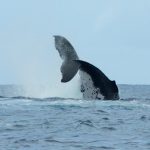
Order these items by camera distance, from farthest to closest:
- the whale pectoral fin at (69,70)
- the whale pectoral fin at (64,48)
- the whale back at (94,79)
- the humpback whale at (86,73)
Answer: the whale pectoral fin at (64,48) → the whale back at (94,79) → the humpback whale at (86,73) → the whale pectoral fin at (69,70)

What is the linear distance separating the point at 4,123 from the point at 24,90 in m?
20.7

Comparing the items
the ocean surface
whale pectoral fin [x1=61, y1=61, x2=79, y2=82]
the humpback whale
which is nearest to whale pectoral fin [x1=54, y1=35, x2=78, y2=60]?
the humpback whale

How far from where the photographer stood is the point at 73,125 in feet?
57.6

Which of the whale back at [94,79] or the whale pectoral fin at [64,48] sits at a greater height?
the whale pectoral fin at [64,48]

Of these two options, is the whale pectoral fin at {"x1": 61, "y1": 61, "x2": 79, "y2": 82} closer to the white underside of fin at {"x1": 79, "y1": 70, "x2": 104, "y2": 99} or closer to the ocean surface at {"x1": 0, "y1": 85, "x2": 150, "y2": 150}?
the white underside of fin at {"x1": 79, "y1": 70, "x2": 104, "y2": 99}

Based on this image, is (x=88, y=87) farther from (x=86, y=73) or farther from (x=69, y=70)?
(x=69, y=70)

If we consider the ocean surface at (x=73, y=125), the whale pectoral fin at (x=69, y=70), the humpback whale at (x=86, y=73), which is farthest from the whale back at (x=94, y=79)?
the ocean surface at (x=73, y=125)

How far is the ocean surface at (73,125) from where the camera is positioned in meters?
13.7

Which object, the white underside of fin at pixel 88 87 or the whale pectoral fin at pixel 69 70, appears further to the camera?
the white underside of fin at pixel 88 87

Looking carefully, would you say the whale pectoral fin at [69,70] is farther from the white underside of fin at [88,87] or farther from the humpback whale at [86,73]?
the white underside of fin at [88,87]

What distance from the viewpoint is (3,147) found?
13164mm

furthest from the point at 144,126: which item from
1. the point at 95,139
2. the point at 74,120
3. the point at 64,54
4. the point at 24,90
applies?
the point at 24,90

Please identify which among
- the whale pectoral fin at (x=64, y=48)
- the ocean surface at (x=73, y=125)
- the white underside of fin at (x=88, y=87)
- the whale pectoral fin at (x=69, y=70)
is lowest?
the ocean surface at (x=73, y=125)

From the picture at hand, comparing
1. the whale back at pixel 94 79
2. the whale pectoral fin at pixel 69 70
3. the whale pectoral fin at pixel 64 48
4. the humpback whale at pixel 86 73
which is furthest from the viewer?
the whale pectoral fin at pixel 64 48
